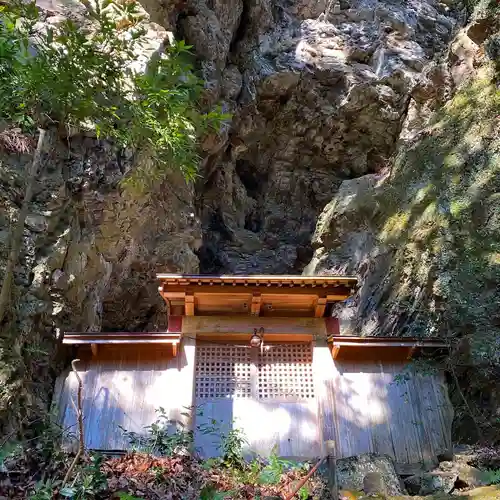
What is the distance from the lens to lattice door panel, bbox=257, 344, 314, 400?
910 centimetres

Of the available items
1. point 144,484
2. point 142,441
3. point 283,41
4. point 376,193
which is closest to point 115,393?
point 142,441

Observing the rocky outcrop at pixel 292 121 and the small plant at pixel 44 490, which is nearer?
the small plant at pixel 44 490

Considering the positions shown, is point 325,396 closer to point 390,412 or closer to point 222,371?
point 390,412

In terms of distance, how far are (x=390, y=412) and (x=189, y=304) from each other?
427cm

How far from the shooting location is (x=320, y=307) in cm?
956

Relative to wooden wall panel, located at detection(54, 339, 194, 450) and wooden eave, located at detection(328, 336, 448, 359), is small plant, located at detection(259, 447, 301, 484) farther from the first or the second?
wooden eave, located at detection(328, 336, 448, 359)

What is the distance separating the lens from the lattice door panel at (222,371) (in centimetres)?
906

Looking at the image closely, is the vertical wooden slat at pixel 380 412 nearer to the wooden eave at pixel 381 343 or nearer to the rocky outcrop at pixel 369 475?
the wooden eave at pixel 381 343

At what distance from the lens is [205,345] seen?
9.52 metres

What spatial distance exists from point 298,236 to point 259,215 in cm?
242

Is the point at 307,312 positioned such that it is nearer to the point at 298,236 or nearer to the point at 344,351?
the point at 344,351

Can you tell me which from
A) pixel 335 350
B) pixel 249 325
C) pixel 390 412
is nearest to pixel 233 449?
pixel 249 325

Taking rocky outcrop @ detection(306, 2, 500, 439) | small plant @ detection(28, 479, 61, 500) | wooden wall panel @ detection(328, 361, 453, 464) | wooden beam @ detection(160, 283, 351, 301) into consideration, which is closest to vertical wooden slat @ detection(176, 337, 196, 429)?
wooden beam @ detection(160, 283, 351, 301)

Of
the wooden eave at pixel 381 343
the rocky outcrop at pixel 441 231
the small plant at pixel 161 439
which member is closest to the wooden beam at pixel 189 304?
the small plant at pixel 161 439
